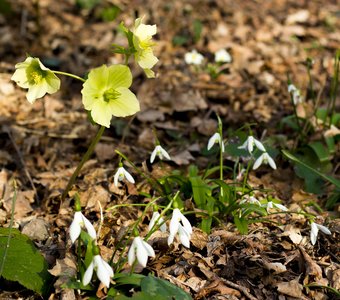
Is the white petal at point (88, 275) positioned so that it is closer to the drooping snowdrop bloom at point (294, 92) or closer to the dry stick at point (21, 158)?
the dry stick at point (21, 158)

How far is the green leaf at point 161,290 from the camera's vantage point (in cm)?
202

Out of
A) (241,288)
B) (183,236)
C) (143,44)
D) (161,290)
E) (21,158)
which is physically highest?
(143,44)

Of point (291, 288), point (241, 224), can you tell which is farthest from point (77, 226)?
point (291, 288)

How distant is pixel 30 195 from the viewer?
301 cm

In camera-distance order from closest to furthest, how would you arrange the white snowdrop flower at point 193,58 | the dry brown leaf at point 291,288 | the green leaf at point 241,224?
the dry brown leaf at point 291,288, the green leaf at point 241,224, the white snowdrop flower at point 193,58

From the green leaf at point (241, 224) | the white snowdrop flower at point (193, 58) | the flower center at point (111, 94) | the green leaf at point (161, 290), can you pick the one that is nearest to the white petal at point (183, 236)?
the green leaf at point (161, 290)

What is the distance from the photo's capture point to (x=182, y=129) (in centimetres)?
374

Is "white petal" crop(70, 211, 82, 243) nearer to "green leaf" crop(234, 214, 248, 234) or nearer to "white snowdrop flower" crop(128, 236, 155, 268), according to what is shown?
"white snowdrop flower" crop(128, 236, 155, 268)

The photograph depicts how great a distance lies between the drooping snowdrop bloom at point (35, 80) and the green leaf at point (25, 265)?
2.13 ft

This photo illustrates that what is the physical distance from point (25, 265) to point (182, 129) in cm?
180

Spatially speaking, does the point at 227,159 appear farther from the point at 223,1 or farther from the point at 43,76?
the point at 223,1

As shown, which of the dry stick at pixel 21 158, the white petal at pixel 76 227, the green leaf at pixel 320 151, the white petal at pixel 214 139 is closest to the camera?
the white petal at pixel 76 227

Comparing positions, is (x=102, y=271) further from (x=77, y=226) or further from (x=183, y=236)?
(x=183, y=236)

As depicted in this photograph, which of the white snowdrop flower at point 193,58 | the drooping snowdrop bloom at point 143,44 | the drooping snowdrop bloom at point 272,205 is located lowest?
the white snowdrop flower at point 193,58
